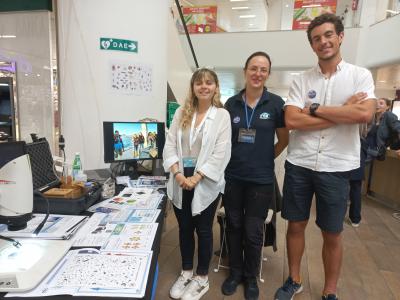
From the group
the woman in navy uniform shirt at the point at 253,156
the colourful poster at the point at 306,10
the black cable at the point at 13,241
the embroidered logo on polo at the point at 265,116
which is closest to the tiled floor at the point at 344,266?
the woman in navy uniform shirt at the point at 253,156

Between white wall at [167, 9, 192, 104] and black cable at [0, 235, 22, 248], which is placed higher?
white wall at [167, 9, 192, 104]

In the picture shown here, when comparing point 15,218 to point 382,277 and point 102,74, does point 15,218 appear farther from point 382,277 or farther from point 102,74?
point 382,277

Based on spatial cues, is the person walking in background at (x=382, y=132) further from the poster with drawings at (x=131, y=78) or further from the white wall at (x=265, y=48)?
the poster with drawings at (x=131, y=78)

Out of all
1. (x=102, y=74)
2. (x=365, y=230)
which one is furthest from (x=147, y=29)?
(x=365, y=230)

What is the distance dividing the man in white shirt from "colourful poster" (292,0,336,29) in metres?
5.13

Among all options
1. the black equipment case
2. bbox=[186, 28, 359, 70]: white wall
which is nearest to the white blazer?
the black equipment case

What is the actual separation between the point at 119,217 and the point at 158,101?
1537 millimetres

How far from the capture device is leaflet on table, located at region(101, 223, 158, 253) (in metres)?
1.09

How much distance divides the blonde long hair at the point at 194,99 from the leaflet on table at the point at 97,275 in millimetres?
926

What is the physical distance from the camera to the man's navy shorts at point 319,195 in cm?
162

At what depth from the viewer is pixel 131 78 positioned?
8.24 ft

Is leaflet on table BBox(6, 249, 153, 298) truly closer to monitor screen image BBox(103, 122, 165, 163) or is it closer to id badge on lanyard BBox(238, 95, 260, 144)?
id badge on lanyard BBox(238, 95, 260, 144)

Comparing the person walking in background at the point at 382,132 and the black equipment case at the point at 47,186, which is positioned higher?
the person walking in background at the point at 382,132

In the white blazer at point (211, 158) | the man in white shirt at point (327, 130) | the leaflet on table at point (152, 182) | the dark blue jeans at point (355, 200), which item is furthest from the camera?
the dark blue jeans at point (355, 200)
